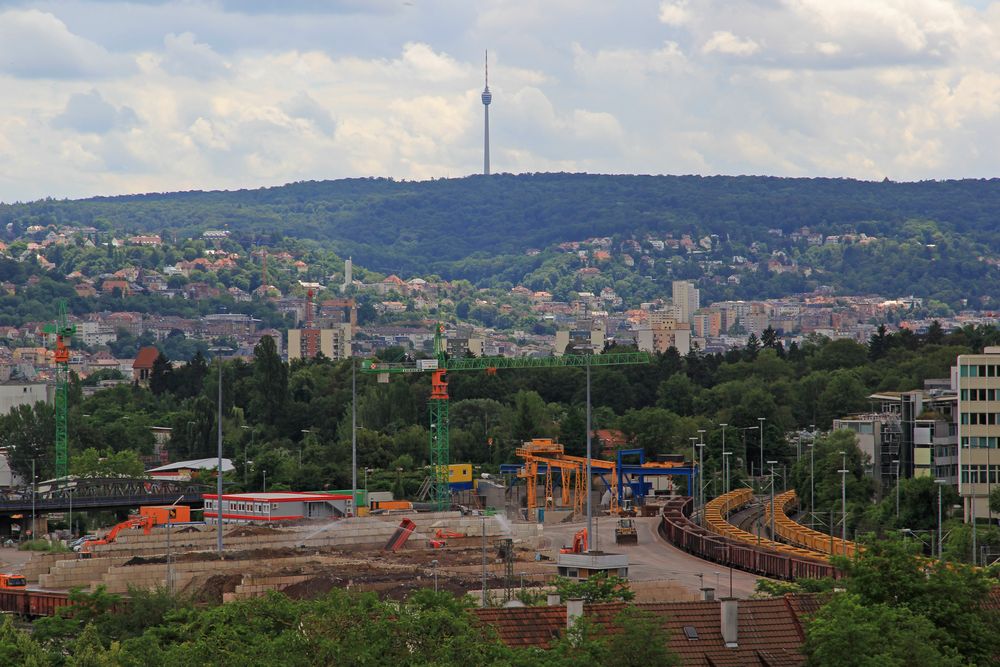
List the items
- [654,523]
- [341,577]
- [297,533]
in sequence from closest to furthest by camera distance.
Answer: [341,577], [297,533], [654,523]

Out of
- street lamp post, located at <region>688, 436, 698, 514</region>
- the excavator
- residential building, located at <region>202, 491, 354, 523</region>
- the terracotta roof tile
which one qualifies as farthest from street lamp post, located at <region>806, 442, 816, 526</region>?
the terracotta roof tile

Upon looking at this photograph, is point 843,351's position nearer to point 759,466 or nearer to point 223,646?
point 759,466

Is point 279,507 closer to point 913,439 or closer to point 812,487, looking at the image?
point 812,487

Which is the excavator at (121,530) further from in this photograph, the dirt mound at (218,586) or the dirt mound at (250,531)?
the dirt mound at (218,586)

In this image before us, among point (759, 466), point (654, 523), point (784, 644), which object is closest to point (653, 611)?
point (784, 644)

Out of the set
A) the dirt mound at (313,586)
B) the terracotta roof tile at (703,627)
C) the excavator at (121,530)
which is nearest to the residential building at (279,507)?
the excavator at (121,530)

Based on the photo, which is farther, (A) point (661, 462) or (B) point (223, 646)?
(A) point (661, 462)
